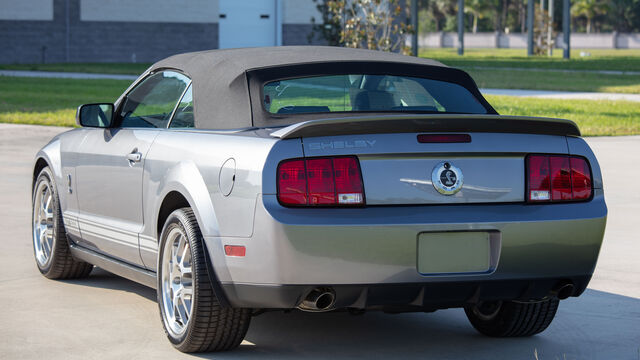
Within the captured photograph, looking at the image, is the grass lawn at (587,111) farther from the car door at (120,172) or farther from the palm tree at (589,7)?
the palm tree at (589,7)

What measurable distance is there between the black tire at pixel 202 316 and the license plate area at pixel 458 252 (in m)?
0.87

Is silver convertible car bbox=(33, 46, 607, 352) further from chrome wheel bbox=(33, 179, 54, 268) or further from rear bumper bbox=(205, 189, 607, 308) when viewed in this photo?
chrome wheel bbox=(33, 179, 54, 268)

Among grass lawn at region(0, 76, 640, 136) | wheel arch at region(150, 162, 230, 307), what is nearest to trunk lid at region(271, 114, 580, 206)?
wheel arch at region(150, 162, 230, 307)

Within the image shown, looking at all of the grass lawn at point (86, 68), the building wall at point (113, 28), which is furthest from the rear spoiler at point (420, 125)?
the building wall at point (113, 28)

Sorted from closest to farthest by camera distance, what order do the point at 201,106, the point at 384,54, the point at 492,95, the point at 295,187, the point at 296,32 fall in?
the point at 295,187
the point at 201,106
the point at 384,54
the point at 492,95
the point at 296,32

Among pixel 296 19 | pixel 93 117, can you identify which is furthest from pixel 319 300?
pixel 296 19

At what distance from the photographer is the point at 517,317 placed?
5.83 metres

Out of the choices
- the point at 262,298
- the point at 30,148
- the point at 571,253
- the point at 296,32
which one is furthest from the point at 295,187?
the point at 296,32

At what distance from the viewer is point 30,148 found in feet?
51.5

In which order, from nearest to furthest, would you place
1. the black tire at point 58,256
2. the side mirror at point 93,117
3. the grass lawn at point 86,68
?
the side mirror at point 93,117, the black tire at point 58,256, the grass lawn at point 86,68

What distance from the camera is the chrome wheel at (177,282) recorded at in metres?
5.43

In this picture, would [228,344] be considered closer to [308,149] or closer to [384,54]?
[308,149]

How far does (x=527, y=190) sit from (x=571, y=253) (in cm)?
35

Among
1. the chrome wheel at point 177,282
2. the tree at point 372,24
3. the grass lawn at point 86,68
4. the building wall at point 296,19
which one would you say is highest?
the building wall at point 296,19
